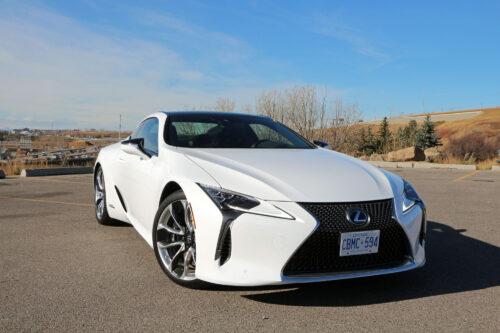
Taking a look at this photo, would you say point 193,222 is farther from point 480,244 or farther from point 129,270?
point 480,244

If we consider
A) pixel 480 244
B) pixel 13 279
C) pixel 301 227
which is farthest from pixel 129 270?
pixel 480 244

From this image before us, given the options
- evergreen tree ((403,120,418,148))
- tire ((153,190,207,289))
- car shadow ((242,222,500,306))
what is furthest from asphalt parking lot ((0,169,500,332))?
evergreen tree ((403,120,418,148))

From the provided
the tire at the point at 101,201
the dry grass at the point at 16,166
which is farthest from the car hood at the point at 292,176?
the dry grass at the point at 16,166

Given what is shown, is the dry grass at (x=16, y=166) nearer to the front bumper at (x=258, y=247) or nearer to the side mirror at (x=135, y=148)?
the side mirror at (x=135, y=148)

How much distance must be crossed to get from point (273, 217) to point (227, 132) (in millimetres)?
1962

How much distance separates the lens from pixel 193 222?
10.4 feet

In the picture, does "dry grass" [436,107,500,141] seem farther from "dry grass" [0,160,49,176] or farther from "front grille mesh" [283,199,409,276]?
"front grille mesh" [283,199,409,276]

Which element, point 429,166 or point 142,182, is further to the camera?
point 429,166

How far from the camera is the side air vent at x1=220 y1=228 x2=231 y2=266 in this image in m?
2.95

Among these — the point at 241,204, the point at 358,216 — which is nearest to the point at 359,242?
the point at 358,216

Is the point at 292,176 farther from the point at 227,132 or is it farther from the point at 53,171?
the point at 53,171

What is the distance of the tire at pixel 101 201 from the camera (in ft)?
18.7

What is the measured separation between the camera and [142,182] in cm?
424

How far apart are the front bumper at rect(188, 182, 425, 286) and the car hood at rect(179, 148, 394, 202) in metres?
0.17
